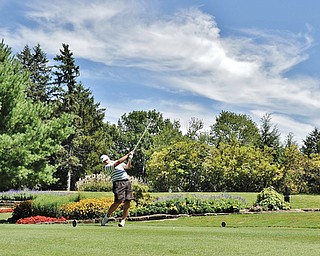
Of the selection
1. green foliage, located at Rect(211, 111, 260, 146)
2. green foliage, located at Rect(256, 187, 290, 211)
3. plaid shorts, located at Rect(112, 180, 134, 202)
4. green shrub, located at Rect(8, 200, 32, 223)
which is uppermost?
green foliage, located at Rect(211, 111, 260, 146)

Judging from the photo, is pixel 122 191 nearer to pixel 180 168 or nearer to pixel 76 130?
pixel 180 168

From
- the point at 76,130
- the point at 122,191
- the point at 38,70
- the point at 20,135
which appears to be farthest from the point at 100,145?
the point at 122,191

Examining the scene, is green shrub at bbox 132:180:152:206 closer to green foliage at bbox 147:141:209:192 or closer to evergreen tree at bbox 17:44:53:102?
green foliage at bbox 147:141:209:192

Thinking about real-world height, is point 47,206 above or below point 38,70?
below

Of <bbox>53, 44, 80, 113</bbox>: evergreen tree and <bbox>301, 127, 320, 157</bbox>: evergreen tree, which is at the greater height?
<bbox>53, 44, 80, 113</bbox>: evergreen tree

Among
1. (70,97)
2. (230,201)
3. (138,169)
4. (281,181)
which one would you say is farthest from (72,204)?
(138,169)

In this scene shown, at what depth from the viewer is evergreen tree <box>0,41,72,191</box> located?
23.9m

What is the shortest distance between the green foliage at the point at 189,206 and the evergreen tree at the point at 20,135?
7.96m

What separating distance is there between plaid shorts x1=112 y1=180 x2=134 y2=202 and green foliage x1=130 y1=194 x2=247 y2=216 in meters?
7.95

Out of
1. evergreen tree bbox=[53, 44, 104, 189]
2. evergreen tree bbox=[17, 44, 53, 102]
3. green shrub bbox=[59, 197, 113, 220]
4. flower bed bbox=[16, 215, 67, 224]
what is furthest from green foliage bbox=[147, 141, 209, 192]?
flower bed bbox=[16, 215, 67, 224]

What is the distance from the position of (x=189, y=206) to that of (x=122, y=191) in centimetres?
890

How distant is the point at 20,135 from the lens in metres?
24.2

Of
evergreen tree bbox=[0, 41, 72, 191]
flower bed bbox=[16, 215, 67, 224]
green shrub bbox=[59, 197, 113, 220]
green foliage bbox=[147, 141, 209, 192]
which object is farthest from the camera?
green foliage bbox=[147, 141, 209, 192]

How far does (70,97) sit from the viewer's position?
56.6 m
